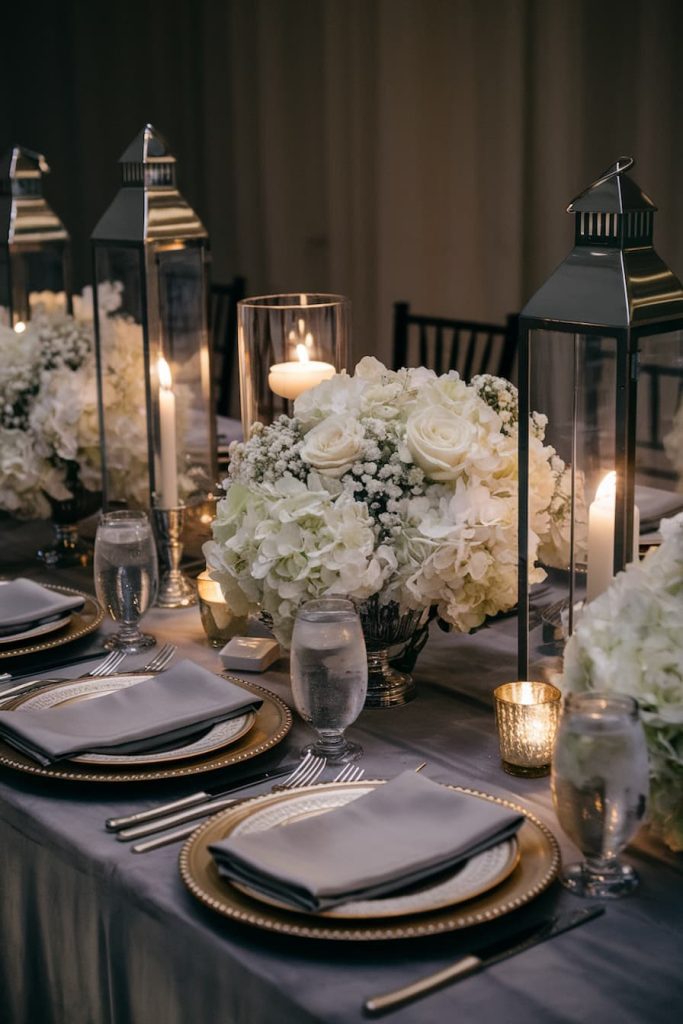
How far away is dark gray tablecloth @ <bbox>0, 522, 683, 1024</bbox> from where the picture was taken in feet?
3.58

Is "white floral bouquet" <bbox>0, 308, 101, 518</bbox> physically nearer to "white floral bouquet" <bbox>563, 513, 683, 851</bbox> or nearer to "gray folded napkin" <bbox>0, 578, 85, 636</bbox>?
"gray folded napkin" <bbox>0, 578, 85, 636</bbox>

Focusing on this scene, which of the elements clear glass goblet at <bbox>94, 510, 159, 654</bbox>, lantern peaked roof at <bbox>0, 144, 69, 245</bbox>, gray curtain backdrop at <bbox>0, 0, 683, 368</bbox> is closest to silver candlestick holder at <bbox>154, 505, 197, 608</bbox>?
clear glass goblet at <bbox>94, 510, 159, 654</bbox>

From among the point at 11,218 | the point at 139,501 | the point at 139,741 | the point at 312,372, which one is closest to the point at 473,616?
the point at 139,741

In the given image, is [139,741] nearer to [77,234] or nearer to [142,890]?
[142,890]

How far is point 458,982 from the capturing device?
1099 millimetres

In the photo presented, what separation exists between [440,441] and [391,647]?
257mm

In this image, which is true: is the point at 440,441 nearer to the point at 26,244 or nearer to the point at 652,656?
the point at 652,656

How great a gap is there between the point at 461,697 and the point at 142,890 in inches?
22.1

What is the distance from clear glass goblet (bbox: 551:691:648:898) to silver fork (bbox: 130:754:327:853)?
33cm

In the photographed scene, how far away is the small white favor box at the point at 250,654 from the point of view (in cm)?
180

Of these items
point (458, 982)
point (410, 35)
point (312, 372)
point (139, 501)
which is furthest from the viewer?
point (410, 35)

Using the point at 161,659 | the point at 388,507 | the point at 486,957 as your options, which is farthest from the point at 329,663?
the point at 161,659

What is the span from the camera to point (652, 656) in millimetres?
1268

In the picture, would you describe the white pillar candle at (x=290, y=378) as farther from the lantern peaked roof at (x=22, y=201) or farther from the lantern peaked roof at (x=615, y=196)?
the lantern peaked roof at (x=22, y=201)
